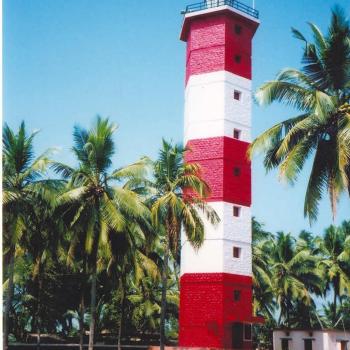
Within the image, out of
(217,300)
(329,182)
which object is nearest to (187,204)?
(217,300)

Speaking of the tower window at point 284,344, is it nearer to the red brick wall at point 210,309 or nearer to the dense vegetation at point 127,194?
the dense vegetation at point 127,194

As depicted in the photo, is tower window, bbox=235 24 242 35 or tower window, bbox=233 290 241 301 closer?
tower window, bbox=233 290 241 301

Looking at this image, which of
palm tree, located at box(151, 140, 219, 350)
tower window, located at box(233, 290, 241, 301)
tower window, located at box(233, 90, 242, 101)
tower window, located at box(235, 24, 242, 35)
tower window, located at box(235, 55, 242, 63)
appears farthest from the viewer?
tower window, located at box(235, 24, 242, 35)

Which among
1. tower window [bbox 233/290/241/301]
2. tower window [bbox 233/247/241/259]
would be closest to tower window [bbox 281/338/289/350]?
tower window [bbox 233/290/241/301]

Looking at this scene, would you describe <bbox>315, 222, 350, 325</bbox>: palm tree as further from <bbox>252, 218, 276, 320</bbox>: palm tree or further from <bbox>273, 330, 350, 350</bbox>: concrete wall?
<bbox>273, 330, 350, 350</bbox>: concrete wall

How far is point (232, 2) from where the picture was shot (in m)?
36.1

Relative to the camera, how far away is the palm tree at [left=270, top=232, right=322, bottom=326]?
49344 millimetres

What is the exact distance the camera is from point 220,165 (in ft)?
106

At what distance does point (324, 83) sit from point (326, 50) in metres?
1.28

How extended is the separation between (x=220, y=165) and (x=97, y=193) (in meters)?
9.64

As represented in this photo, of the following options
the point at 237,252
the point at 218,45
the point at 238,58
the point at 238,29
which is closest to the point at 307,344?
the point at 237,252

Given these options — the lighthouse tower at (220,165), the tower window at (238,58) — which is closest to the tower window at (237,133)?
the lighthouse tower at (220,165)

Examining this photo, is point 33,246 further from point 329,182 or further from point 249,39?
point 249,39

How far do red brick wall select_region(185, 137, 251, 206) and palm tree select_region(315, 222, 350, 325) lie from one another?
20.9 meters
